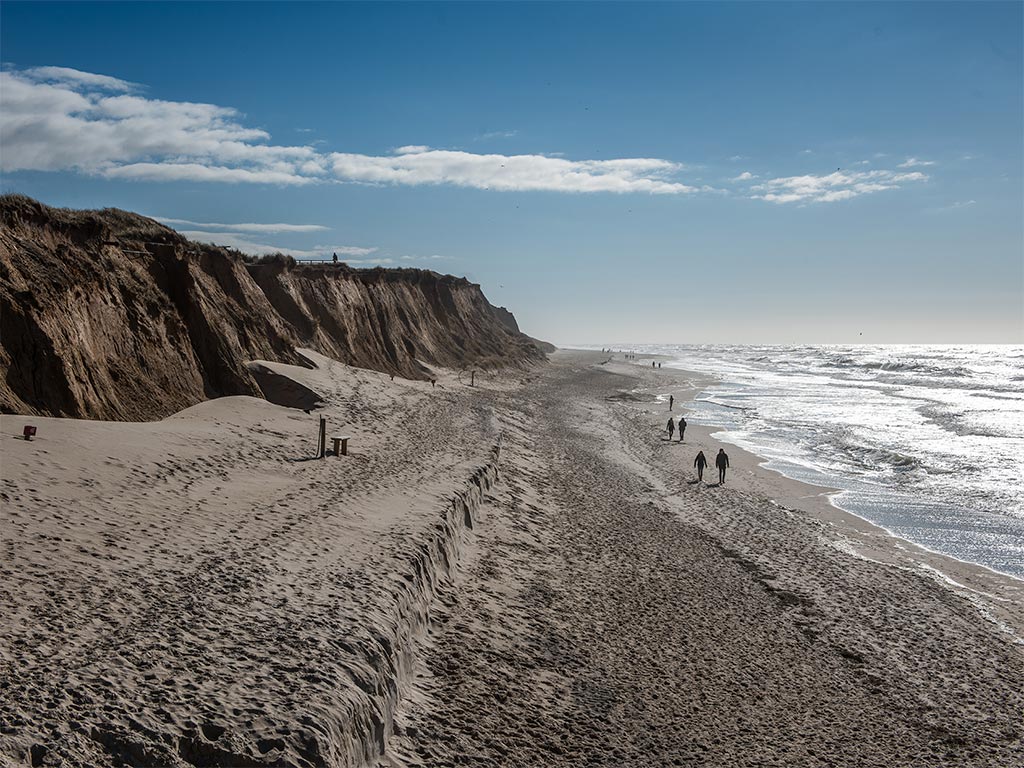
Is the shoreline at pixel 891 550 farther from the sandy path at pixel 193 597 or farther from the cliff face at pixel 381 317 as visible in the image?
the cliff face at pixel 381 317

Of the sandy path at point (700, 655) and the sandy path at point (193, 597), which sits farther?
the sandy path at point (700, 655)

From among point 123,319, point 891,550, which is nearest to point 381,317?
point 123,319

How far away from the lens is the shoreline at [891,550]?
549 inches

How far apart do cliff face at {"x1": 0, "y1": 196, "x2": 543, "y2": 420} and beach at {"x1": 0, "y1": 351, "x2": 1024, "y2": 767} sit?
1.32 m

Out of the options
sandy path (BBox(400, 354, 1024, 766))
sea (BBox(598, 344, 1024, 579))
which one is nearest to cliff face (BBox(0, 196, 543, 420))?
sandy path (BBox(400, 354, 1024, 766))

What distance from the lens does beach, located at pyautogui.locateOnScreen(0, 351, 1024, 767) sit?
6387 mm

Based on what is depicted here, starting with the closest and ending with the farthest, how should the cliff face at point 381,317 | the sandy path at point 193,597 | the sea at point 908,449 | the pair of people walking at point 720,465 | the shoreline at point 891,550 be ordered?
the sandy path at point 193,597, the shoreline at point 891,550, the sea at point 908,449, the pair of people walking at point 720,465, the cliff face at point 381,317

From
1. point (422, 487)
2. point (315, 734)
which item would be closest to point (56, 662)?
point (315, 734)

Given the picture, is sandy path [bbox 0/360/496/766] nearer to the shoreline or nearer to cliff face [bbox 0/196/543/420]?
cliff face [bbox 0/196/543/420]

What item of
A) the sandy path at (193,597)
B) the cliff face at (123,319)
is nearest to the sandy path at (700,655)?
the sandy path at (193,597)

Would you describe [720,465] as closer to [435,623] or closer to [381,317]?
[435,623]

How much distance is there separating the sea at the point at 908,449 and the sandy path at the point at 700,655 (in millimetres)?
3283

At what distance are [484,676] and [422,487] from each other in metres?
6.56

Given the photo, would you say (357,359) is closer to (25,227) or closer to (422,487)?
(25,227)
